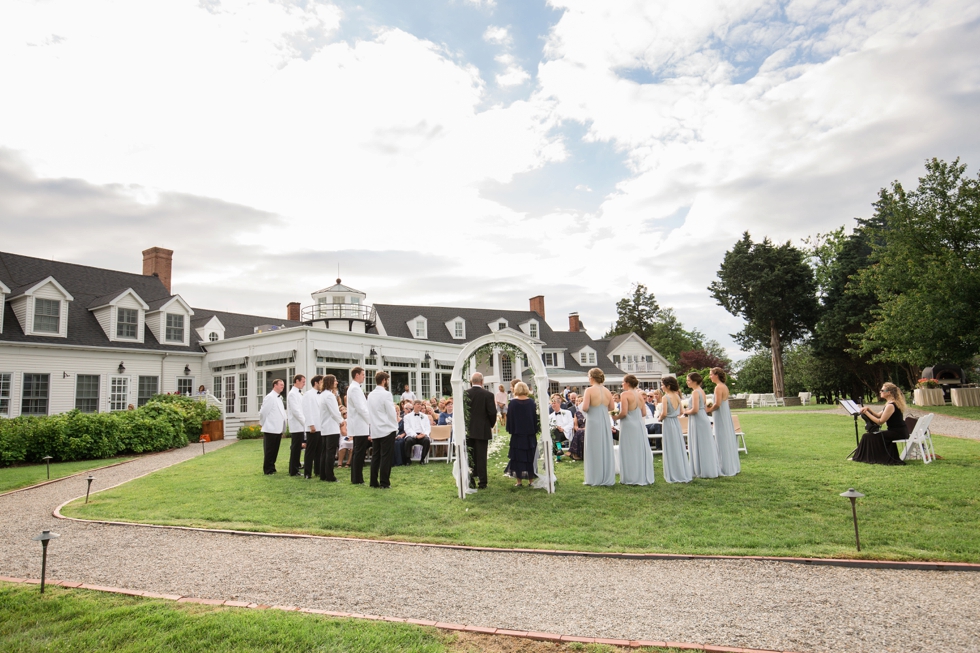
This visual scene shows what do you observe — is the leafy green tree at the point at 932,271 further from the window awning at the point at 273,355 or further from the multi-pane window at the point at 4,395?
the multi-pane window at the point at 4,395

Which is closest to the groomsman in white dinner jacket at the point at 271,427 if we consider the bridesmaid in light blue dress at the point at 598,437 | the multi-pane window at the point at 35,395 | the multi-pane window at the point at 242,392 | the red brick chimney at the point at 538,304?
the bridesmaid in light blue dress at the point at 598,437

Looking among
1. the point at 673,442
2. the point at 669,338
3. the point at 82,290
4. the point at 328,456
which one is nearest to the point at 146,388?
the point at 82,290

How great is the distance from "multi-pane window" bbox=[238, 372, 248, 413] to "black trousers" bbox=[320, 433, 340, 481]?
650 inches

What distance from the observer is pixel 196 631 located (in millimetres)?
4113

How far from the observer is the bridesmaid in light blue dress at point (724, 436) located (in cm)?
1035

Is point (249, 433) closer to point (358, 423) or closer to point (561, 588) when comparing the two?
point (358, 423)

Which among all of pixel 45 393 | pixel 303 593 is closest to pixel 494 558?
pixel 303 593

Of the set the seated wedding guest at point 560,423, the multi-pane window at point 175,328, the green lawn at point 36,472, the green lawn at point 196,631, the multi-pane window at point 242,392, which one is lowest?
the green lawn at point 196,631

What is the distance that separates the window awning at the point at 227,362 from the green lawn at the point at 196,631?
22851 millimetres

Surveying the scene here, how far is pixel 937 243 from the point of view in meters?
27.7

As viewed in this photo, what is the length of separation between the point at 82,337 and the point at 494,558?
2501 centimetres

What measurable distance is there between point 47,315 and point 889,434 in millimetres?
28311

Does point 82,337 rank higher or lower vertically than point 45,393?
higher

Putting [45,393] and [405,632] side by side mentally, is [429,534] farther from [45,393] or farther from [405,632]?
[45,393]
